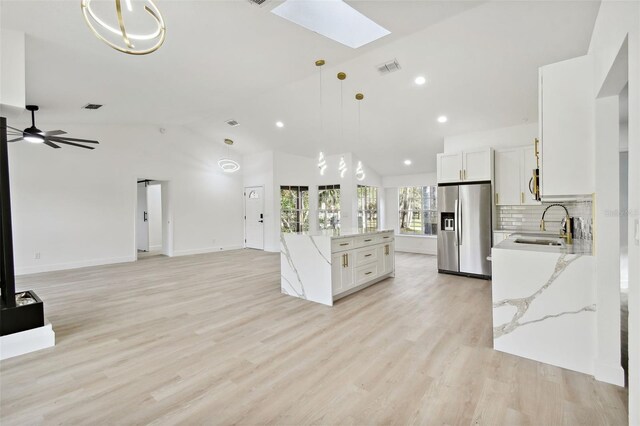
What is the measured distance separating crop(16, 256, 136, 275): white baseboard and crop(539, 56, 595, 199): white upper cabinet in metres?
8.11

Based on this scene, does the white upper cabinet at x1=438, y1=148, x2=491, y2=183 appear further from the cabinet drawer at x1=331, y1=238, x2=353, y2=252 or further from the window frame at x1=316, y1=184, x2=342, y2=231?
the window frame at x1=316, y1=184, x2=342, y2=231

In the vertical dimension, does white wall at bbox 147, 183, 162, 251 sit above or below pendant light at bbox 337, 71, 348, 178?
below

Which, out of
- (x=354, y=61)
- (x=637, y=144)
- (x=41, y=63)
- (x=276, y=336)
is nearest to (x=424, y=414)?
(x=276, y=336)

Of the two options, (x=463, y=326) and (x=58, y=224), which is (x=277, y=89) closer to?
(x=463, y=326)

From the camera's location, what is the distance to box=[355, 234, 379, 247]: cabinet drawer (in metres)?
4.47

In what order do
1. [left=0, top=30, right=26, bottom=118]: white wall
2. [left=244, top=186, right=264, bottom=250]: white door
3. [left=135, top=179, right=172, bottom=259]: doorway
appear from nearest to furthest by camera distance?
1. [left=0, top=30, right=26, bottom=118]: white wall
2. [left=244, top=186, right=264, bottom=250]: white door
3. [left=135, top=179, right=172, bottom=259]: doorway

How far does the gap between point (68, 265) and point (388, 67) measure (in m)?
7.32

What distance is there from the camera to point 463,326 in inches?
127

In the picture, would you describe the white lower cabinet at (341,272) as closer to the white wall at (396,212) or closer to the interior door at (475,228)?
the interior door at (475,228)

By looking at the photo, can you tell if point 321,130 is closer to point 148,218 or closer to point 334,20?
point 334,20

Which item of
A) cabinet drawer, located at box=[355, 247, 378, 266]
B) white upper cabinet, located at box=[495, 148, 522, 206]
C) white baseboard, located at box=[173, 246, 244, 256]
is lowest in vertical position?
white baseboard, located at box=[173, 246, 244, 256]

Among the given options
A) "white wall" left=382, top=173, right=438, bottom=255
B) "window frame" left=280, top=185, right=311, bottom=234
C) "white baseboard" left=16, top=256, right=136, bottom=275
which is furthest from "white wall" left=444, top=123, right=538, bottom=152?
"white baseboard" left=16, top=256, right=136, bottom=275

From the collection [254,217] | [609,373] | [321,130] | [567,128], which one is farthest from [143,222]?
[609,373]

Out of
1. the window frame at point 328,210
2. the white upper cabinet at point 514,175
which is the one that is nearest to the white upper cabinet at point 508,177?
the white upper cabinet at point 514,175
